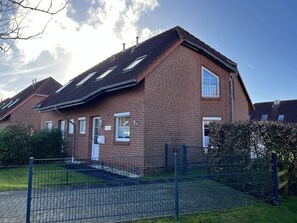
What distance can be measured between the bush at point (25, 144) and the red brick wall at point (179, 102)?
7209mm

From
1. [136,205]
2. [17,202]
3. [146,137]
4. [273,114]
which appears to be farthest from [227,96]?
[273,114]

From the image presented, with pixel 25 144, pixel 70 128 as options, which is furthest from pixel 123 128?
pixel 70 128

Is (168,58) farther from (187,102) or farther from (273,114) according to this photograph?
(273,114)

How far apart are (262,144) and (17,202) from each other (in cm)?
633

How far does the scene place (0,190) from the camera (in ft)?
26.1

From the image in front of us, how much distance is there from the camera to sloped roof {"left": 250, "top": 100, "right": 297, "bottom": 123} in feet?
114

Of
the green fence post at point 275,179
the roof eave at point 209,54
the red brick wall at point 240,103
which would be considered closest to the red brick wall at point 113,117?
the roof eave at point 209,54

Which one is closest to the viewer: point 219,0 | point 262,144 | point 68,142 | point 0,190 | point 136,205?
point 136,205

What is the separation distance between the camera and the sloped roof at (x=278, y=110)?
34744 millimetres

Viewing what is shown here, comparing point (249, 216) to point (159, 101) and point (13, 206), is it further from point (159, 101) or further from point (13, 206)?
point (159, 101)

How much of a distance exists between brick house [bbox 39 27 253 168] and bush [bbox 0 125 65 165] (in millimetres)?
1645

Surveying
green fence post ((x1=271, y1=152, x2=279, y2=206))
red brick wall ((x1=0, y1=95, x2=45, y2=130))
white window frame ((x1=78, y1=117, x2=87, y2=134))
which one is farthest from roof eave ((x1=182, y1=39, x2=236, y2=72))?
red brick wall ((x1=0, y1=95, x2=45, y2=130))

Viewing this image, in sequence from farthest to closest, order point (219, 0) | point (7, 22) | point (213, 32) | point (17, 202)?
point (213, 32)
point (219, 0)
point (17, 202)
point (7, 22)

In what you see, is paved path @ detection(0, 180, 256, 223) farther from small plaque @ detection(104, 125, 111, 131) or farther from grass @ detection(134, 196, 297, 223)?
small plaque @ detection(104, 125, 111, 131)
